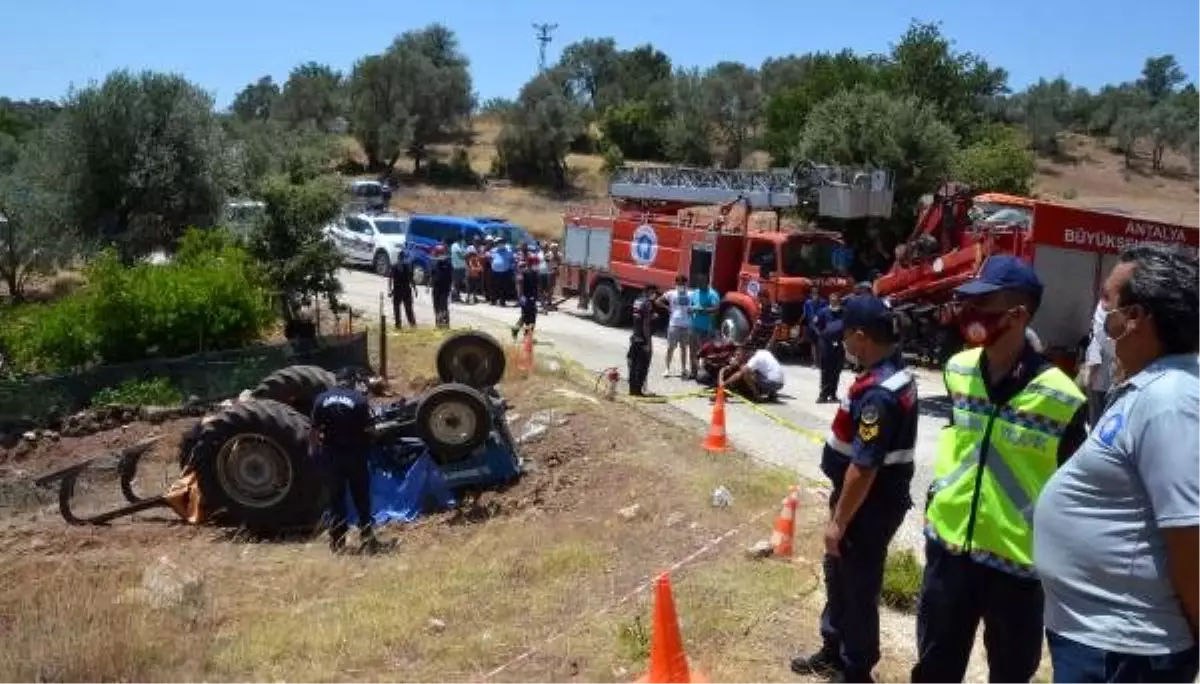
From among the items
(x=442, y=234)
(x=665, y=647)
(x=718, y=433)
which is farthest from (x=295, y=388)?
(x=442, y=234)

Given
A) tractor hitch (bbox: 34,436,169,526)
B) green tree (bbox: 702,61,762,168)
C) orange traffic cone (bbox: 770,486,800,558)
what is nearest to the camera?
orange traffic cone (bbox: 770,486,800,558)

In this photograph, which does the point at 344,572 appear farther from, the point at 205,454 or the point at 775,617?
the point at 775,617

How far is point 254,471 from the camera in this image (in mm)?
9914

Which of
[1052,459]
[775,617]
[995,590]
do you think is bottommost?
[775,617]

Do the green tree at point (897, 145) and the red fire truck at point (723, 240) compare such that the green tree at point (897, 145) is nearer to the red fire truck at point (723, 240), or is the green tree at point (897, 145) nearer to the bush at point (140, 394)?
the red fire truck at point (723, 240)

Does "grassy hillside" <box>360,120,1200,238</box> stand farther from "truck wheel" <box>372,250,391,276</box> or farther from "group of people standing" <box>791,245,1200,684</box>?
"group of people standing" <box>791,245,1200,684</box>

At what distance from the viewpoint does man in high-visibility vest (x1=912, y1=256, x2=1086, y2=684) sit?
3.87 meters

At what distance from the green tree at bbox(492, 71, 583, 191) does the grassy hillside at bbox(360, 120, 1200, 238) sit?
55.8 inches

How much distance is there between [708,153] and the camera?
60406mm

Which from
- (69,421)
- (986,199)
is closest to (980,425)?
(69,421)

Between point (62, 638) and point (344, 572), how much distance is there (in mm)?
2653

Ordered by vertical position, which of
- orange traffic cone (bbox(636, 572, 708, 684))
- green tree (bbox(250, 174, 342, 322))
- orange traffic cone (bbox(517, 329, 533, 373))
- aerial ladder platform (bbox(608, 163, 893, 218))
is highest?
aerial ladder platform (bbox(608, 163, 893, 218))

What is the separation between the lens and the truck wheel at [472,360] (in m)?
12.9

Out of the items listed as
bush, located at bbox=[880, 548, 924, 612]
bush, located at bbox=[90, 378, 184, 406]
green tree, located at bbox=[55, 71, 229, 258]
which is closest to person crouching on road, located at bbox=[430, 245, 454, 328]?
green tree, located at bbox=[55, 71, 229, 258]
